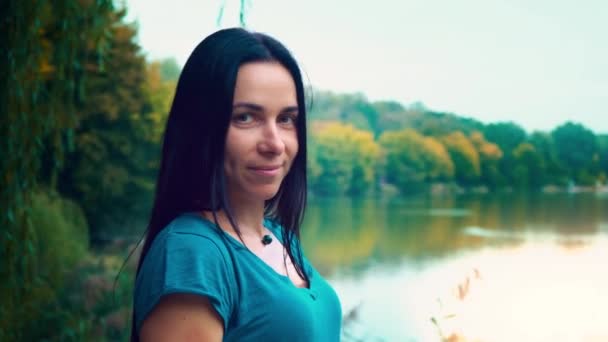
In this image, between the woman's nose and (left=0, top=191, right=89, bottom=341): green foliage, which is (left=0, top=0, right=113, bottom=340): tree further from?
the woman's nose

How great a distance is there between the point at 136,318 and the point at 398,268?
18466 millimetres

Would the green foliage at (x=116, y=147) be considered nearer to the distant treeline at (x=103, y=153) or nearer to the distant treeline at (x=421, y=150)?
the distant treeline at (x=103, y=153)

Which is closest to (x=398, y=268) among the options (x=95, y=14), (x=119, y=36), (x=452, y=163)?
(x=452, y=163)

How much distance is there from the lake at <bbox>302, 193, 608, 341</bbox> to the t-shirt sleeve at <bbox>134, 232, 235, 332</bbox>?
0.76 meters

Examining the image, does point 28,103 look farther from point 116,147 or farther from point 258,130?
point 116,147

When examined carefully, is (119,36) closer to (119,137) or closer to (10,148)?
(119,137)

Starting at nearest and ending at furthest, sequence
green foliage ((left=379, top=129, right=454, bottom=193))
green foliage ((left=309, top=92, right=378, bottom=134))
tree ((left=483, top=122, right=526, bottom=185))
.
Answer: tree ((left=483, top=122, right=526, bottom=185)), green foliage ((left=379, top=129, right=454, bottom=193)), green foliage ((left=309, top=92, right=378, bottom=134))

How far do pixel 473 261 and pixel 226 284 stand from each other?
18.7m

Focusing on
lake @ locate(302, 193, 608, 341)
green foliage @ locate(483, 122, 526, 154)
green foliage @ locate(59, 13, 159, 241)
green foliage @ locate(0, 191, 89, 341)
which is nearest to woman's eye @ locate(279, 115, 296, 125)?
lake @ locate(302, 193, 608, 341)

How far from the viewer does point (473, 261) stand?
61.8ft

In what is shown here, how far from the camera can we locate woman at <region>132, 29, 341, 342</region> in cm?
77

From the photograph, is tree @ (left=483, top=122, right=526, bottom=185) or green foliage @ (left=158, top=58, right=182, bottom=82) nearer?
tree @ (left=483, top=122, right=526, bottom=185)

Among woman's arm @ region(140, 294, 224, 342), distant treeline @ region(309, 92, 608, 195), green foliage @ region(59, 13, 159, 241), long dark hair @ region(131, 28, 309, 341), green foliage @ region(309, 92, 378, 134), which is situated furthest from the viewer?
green foliage @ region(309, 92, 378, 134)

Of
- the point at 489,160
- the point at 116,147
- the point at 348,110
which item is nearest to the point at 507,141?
the point at 489,160
